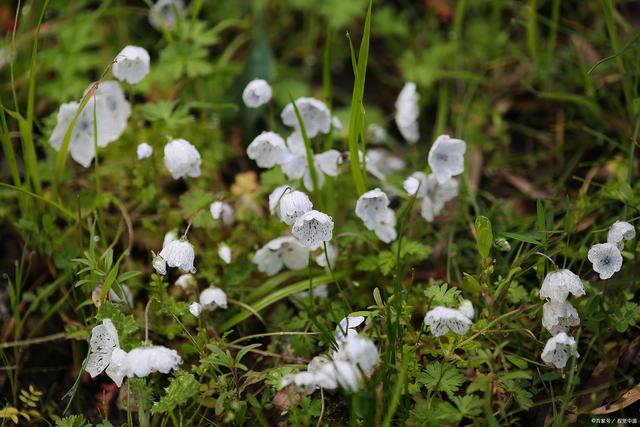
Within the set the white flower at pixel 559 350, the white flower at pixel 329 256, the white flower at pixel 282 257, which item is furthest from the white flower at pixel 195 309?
the white flower at pixel 559 350

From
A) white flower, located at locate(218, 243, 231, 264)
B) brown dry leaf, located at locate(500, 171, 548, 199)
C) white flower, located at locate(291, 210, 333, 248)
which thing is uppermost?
white flower, located at locate(291, 210, 333, 248)

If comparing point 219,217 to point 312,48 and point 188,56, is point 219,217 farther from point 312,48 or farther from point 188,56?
point 312,48

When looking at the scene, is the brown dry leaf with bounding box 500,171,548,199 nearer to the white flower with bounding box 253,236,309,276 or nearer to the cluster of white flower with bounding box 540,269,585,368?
the cluster of white flower with bounding box 540,269,585,368

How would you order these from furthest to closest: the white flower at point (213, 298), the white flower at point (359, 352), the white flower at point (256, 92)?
the white flower at point (256, 92), the white flower at point (213, 298), the white flower at point (359, 352)

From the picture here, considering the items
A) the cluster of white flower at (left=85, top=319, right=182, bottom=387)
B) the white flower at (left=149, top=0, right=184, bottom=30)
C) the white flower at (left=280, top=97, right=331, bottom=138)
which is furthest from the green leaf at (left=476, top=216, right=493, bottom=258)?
the white flower at (left=149, top=0, right=184, bottom=30)

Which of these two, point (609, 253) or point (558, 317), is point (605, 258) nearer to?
point (609, 253)

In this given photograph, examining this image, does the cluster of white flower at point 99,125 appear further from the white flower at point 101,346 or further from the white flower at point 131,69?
the white flower at point 101,346
